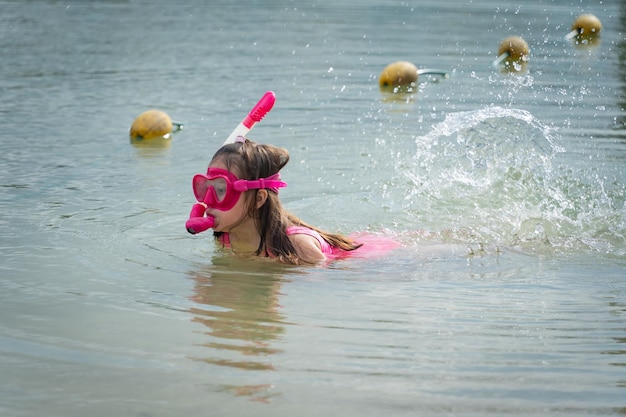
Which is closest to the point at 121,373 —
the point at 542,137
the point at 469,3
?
the point at 542,137

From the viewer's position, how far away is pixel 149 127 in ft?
39.6

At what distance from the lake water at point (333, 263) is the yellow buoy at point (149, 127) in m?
0.17

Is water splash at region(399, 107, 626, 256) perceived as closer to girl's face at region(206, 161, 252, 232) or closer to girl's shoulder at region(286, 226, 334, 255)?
girl's shoulder at region(286, 226, 334, 255)

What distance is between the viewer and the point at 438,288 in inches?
254

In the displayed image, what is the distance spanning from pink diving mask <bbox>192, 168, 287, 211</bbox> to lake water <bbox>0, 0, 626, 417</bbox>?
50 centimetres

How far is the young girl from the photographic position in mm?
6582

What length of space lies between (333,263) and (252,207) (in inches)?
26.7

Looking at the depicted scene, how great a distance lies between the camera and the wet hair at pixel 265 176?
6.62 meters

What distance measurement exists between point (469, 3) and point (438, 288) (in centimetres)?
2203

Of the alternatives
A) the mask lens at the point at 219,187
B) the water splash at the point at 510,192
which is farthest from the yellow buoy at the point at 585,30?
the mask lens at the point at 219,187

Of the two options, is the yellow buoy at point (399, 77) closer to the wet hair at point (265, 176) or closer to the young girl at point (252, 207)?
the young girl at point (252, 207)

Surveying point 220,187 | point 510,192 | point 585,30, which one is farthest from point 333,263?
point 585,30

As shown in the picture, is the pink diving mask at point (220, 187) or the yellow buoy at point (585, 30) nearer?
the pink diving mask at point (220, 187)

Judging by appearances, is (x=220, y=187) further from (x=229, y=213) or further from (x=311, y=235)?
(x=311, y=235)
